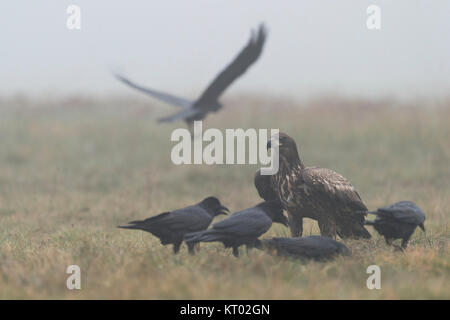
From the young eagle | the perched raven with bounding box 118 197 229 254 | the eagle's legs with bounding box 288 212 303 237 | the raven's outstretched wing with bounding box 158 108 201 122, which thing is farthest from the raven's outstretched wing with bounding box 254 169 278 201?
the raven's outstretched wing with bounding box 158 108 201 122

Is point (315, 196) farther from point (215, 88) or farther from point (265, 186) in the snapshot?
point (215, 88)

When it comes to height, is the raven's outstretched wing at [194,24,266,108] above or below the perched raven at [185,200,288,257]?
above

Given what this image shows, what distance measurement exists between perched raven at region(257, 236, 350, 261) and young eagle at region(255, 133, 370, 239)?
23.0 inches

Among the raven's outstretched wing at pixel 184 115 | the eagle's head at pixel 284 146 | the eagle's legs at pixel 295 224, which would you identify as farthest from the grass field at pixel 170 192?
the raven's outstretched wing at pixel 184 115

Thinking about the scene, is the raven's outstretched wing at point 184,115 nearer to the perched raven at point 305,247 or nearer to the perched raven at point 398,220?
the perched raven at point 305,247

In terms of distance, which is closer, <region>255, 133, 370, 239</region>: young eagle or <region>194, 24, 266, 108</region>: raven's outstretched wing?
<region>255, 133, 370, 239</region>: young eagle

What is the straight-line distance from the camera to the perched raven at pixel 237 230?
5.68 meters

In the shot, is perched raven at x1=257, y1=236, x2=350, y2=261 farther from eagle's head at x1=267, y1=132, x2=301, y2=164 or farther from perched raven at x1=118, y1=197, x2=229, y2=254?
eagle's head at x1=267, y1=132, x2=301, y2=164

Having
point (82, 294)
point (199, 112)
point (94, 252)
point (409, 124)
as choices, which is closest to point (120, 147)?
point (409, 124)

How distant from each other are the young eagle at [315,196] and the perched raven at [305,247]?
585 millimetres

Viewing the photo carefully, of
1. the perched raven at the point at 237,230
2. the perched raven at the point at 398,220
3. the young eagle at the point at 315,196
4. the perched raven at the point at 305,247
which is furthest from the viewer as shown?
the young eagle at the point at 315,196

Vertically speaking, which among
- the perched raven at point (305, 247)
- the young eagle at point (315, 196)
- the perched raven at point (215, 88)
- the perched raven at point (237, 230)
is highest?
the perched raven at point (215, 88)

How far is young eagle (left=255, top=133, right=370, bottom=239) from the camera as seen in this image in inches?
251

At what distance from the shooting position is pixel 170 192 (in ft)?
36.9
